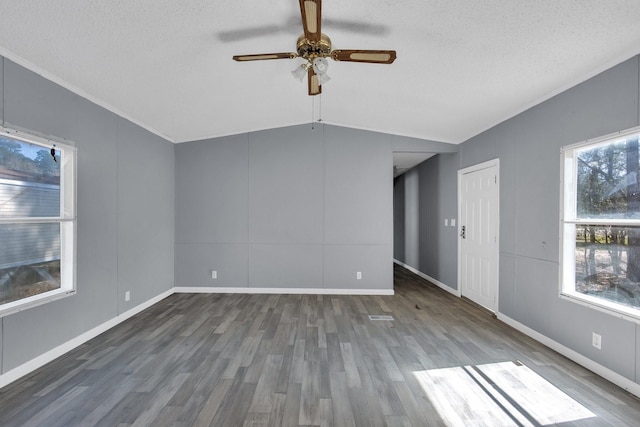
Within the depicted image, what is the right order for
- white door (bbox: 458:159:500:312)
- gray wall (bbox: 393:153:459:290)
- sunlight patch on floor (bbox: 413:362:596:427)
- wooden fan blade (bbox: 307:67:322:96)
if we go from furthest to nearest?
gray wall (bbox: 393:153:459:290) → white door (bbox: 458:159:500:312) → wooden fan blade (bbox: 307:67:322:96) → sunlight patch on floor (bbox: 413:362:596:427)

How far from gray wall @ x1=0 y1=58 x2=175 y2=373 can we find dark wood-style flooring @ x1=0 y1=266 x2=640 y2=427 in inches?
11.8

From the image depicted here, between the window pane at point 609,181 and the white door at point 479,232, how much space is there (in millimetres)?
1136

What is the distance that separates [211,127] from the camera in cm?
446

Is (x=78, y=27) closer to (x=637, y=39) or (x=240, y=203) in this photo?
(x=240, y=203)

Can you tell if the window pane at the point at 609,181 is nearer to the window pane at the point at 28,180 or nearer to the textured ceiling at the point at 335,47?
the textured ceiling at the point at 335,47

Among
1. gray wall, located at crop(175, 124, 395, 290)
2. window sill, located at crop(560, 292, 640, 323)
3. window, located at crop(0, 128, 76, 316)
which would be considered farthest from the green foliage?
window sill, located at crop(560, 292, 640, 323)

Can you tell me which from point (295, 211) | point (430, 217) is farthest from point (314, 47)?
point (430, 217)

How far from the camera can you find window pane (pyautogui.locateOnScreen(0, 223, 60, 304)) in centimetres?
224

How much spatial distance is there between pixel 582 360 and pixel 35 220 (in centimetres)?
510

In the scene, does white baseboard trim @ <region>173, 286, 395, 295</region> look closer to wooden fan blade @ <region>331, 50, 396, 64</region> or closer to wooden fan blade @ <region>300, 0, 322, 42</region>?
wooden fan blade @ <region>331, 50, 396, 64</region>

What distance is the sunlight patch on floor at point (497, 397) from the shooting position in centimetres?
185

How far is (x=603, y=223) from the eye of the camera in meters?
2.41

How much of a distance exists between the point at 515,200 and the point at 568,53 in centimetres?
170

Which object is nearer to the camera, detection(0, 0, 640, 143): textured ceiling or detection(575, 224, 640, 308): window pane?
detection(0, 0, 640, 143): textured ceiling
